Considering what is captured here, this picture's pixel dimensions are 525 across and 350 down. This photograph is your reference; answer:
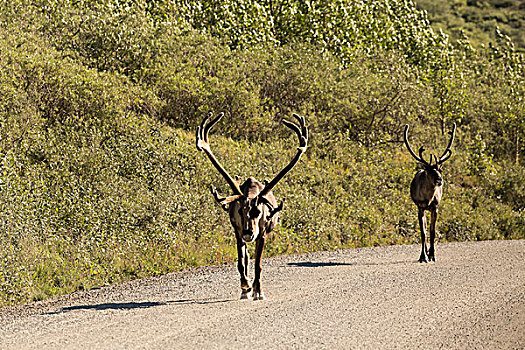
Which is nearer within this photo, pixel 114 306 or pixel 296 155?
pixel 296 155

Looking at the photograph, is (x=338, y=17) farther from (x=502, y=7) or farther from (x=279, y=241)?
(x=502, y=7)

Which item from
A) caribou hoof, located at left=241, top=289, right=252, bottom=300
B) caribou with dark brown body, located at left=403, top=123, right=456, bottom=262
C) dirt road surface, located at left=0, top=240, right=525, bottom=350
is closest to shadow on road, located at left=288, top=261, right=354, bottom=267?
dirt road surface, located at left=0, top=240, right=525, bottom=350

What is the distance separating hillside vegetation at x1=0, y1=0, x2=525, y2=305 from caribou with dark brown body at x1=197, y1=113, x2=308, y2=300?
3781 mm

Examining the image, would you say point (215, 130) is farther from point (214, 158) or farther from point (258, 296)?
point (258, 296)

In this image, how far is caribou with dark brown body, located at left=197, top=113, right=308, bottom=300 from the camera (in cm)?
924

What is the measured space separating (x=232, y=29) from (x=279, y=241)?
15688mm

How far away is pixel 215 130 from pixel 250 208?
635 inches

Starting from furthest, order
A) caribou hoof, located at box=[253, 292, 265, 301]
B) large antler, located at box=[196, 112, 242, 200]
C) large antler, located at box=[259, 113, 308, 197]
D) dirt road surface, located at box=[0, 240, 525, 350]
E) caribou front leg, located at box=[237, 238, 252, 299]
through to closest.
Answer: caribou hoof, located at box=[253, 292, 265, 301] → caribou front leg, located at box=[237, 238, 252, 299] → large antler, located at box=[259, 113, 308, 197] → large antler, located at box=[196, 112, 242, 200] → dirt road surface, located at box=[0, 240, 525, 350]

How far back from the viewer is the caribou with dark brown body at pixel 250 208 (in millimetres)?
9242

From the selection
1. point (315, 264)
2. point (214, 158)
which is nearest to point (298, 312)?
point (214, 158)

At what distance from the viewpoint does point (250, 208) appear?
9.25 m

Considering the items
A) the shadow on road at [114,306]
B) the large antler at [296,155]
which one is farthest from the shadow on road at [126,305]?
the large antler at [296,155]

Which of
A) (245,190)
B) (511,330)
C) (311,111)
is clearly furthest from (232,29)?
(511,330)

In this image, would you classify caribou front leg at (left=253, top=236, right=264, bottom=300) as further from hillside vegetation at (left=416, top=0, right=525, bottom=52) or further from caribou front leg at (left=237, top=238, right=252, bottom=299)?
hillside vegetation at (left=416, top=0, right=525, bottom=52)
